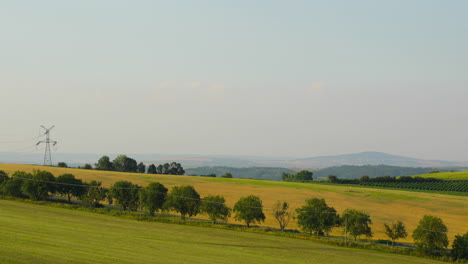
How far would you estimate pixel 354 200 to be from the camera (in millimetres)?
102562

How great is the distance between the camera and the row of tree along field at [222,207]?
46.4 meters

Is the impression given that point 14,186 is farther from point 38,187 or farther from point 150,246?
point 150,246

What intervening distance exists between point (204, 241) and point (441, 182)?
12070 centimetres

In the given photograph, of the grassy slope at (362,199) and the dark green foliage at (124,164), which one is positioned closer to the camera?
the grassy slope at (362,199)

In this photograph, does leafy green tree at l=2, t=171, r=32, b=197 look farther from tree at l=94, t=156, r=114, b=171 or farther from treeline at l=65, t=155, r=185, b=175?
tree at l=94, t=156, r=114, b=171

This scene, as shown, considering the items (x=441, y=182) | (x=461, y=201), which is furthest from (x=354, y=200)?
(x=441, y=182)

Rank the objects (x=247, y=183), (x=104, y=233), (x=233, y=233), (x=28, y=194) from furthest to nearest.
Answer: (x=247, y=183) → (x=28, y=194) → (x=233, y=233) → (x=104, y=233)

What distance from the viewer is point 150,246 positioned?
113 ft

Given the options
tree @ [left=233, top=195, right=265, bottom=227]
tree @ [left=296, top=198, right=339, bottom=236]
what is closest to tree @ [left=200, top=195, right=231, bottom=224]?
tree @ [left=233, top=195, right=265, bottom=227]

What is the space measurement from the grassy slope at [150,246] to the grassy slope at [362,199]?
23.3 metres

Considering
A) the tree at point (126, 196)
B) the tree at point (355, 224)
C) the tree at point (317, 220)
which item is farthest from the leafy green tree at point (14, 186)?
the tree at point (355, 224)

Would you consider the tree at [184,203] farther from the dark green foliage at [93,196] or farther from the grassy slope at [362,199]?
the dark green foliage at [93,196]

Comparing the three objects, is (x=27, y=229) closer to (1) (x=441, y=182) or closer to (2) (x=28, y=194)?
(2) (x=28, y=194)

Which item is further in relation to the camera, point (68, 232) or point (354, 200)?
point (354, 200)
